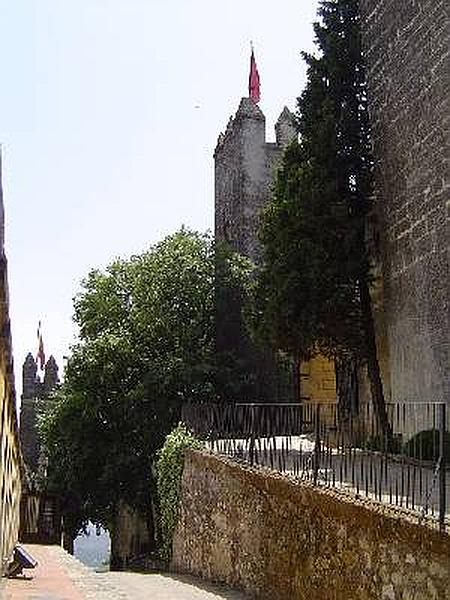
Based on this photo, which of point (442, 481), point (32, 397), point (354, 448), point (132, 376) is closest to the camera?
point (442, 481)

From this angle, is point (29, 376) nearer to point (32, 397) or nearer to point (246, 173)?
point (32, 397)

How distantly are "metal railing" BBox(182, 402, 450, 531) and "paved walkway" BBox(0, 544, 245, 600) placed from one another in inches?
93.8

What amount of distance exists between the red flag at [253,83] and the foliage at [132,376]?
281 inches

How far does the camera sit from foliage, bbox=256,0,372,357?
18.0 m

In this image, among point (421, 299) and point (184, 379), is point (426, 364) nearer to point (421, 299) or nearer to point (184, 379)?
point (421, 299)

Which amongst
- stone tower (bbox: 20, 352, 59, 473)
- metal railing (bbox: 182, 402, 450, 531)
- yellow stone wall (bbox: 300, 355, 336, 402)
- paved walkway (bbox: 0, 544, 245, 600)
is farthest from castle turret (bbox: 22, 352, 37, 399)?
metal railing (bbox: 182, 402, 450, 531)

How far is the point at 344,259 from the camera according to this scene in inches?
711

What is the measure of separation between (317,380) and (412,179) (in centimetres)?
1221

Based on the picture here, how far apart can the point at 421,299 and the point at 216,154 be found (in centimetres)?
2191

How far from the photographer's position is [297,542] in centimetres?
1187

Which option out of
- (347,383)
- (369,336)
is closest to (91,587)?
(369,336)

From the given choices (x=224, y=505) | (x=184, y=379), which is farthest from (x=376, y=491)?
(x=184, y=379)

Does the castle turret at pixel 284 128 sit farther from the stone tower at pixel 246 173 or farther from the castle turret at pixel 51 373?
the castle turret at pixel 51 373

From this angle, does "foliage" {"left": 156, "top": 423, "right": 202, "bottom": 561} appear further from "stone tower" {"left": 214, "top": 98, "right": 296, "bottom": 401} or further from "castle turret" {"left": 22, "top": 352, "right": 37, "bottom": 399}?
"castle turret" {"left": 22, "top": 352, "right": 37, "bottom": 399}
